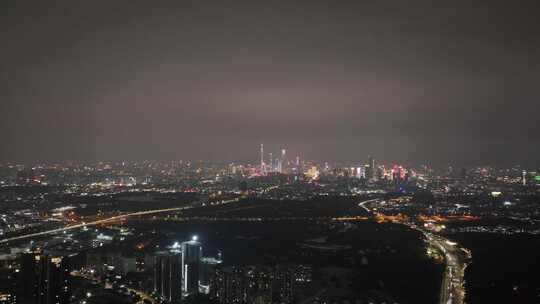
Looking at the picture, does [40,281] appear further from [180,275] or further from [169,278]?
[180,275]

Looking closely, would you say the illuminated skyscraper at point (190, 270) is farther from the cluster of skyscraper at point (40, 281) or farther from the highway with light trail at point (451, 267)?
the highway with light trail at point (451, 267)

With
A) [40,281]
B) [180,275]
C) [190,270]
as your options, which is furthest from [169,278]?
[40,281]

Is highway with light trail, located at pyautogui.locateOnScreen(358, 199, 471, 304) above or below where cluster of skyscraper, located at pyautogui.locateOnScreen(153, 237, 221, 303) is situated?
below

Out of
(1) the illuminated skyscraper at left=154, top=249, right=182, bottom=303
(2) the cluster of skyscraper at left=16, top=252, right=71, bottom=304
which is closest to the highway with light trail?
(1) the illuminated skyscraper at left=154, top=249, right=182, bottom=303

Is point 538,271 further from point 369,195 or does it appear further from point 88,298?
point 369,195

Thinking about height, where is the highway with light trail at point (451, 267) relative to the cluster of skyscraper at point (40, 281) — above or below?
below

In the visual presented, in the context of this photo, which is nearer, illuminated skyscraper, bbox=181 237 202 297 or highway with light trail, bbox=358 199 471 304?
highway with light trail, bbox=358 199 471 304

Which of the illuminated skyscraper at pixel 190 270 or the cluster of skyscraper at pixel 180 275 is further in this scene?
the illuminated skyscraper at pixel 190 270

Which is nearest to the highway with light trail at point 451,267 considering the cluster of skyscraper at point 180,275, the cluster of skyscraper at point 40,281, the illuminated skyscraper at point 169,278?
the cluster of skyscraper at point 180,275

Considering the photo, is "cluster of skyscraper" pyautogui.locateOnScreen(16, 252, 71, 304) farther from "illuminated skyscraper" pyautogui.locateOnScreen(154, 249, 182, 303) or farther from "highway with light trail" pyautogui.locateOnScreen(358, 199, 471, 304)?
"highway with light trail" pyautogui.locateOnScreen(358, 199, 471, 304)
